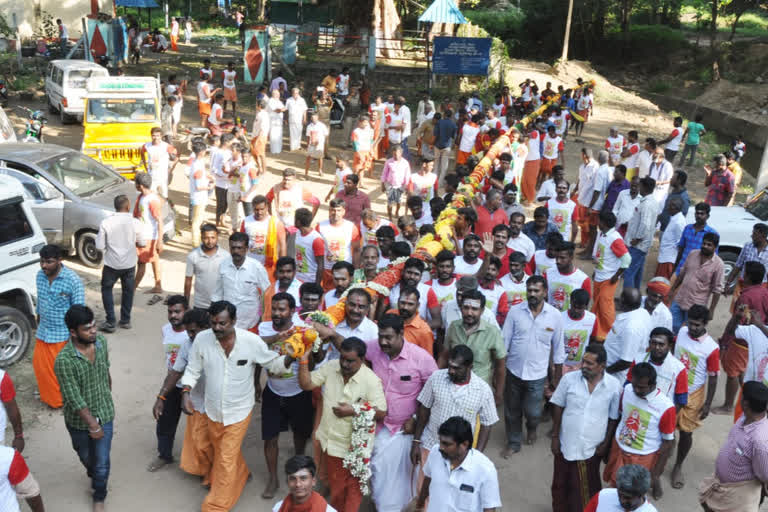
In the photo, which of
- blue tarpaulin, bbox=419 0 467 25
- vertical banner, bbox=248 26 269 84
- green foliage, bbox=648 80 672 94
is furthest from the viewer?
green foliage, bbox=648 80 672 94

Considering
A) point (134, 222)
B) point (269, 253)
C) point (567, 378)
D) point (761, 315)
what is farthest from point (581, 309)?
point (134, 222)

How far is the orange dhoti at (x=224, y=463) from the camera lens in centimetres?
572

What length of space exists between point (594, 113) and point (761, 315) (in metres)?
19.7

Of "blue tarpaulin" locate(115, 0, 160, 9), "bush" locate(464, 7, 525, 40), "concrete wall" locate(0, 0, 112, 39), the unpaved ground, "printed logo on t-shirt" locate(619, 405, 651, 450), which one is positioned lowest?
the unpaved ground

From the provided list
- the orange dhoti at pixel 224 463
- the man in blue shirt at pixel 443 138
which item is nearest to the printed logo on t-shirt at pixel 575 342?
the orange dhoti at pixel 224 463

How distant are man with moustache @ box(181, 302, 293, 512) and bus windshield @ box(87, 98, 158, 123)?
9.85 m

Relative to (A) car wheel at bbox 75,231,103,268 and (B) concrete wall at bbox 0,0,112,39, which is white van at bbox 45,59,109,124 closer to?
(A) car wheel at bbox 75,231,103,268

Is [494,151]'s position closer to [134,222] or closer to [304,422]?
[134,222]

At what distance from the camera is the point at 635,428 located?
5.41 metres

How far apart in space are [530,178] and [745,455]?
10.1 m

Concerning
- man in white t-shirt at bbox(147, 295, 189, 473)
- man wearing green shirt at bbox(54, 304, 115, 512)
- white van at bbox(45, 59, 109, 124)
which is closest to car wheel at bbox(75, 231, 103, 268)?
man in white t-shirt at bbox(147, 295, 189, 473)

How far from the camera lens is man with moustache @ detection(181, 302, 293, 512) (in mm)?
5520

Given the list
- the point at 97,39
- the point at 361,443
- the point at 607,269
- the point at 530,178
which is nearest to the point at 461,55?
the point at 530,178

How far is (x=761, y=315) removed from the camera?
→ 7480mm
